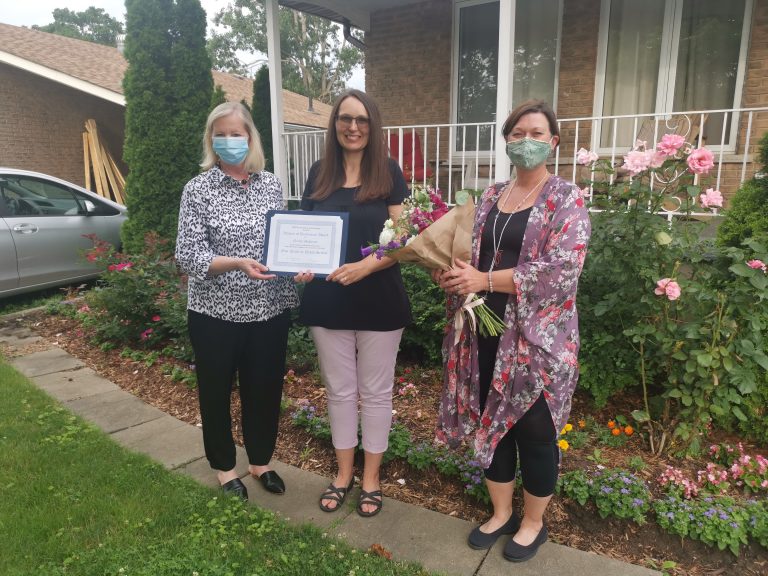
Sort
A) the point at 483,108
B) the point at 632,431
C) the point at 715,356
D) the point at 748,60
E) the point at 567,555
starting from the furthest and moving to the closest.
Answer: the point at 483,108, the point at 748,60, the point at 632,431, the point at 715,356, the point at 567,555

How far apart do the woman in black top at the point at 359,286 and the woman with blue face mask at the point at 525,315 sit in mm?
340

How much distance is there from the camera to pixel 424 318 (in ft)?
13.0

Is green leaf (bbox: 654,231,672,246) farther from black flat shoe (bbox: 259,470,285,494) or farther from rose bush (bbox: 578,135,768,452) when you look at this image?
black flat shoe (bbox: 259,470,285,494)

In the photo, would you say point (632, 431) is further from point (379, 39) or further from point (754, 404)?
point (379, 39)

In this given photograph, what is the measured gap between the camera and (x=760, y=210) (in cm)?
305

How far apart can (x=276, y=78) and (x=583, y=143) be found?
4238 mm

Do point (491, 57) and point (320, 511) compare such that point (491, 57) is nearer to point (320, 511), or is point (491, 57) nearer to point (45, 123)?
point (320, 511)

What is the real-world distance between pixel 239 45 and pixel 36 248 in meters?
35.6

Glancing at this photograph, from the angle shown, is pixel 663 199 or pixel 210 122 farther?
pixel 663 199

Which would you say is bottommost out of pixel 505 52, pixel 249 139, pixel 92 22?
pixel 249 139

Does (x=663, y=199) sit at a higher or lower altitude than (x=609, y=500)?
higher

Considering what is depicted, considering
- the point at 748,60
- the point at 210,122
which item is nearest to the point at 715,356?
the point at 210,122

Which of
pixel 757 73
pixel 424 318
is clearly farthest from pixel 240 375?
pixel 757 73

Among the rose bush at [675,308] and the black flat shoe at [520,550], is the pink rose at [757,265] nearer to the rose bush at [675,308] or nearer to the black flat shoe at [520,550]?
the rose bush at [675,308]
